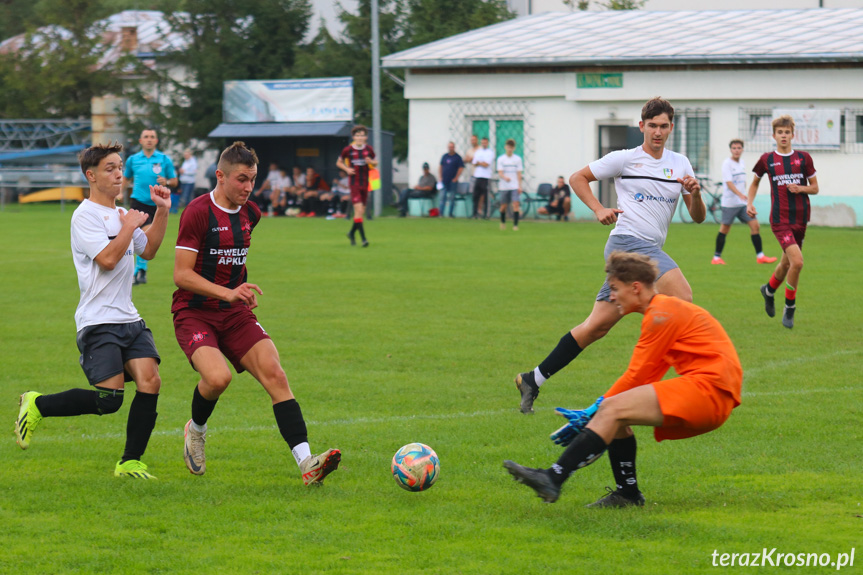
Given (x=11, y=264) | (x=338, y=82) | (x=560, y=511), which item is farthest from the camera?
(x=338, y=82)

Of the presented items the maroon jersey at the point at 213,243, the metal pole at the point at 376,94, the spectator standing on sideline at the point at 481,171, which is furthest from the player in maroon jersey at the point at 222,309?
the metal pole at the point at 376,94

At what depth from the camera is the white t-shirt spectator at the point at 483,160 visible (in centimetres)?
2883

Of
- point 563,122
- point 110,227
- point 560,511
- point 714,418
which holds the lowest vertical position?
point 560,511

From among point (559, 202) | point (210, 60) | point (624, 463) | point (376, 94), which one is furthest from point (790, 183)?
point (210, 60)

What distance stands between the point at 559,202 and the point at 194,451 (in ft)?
79.6

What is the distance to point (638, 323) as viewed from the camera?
11.6m

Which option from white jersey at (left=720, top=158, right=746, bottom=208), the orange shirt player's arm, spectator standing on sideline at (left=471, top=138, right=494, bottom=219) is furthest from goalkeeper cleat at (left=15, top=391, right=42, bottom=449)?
spectator standing on sideline at (left=471, top=138, right=494, bottom=219)

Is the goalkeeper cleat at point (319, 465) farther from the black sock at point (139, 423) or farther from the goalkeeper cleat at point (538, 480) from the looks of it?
the goalkeeper cleat at point (538, 480)

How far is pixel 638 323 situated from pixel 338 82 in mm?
24296

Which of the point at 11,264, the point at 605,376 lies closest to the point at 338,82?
the point at 11,264

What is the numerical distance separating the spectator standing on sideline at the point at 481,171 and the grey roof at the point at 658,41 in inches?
126

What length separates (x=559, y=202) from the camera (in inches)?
1163

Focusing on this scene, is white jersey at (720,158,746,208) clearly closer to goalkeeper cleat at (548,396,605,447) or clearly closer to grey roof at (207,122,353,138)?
goalkeeper cleat at (548,396,605,447)

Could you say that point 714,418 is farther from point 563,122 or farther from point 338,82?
point 338,82
